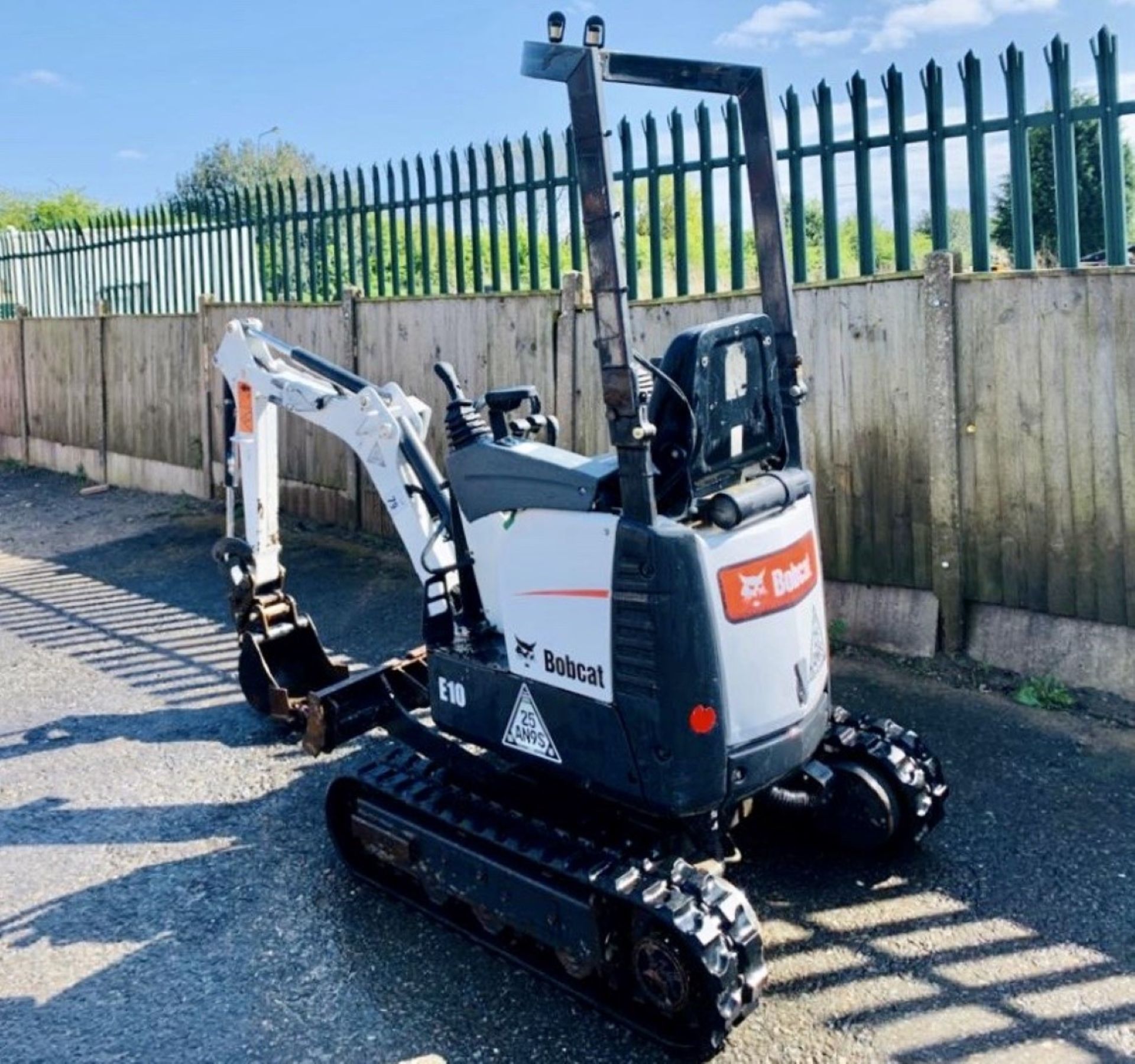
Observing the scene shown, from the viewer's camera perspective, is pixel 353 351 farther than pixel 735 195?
Yes

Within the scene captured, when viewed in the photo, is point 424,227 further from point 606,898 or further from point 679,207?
point 606,898

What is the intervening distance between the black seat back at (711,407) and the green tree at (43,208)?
36007mm

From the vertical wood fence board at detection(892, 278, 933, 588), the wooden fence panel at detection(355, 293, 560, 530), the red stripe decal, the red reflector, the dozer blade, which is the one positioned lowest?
the dozer blade

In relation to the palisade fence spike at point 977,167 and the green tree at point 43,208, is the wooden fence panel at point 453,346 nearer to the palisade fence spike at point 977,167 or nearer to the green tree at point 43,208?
the palisade fence spike at point 977,167

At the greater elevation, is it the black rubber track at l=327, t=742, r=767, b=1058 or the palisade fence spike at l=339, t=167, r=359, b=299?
the palisade fence spike at l=339, t=167, r=359, b=299

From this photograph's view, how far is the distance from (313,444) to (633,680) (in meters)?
7.65

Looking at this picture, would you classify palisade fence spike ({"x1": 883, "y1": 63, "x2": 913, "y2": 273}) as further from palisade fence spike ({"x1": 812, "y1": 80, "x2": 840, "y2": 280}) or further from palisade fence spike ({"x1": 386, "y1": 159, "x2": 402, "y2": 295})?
palisade fence spike ({"x1": 386, "y1": 159, "x2": 402, "y2": 295})

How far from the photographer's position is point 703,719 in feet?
11.4

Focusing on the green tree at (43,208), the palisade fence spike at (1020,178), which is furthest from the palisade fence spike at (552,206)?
the green tree at (43,208)

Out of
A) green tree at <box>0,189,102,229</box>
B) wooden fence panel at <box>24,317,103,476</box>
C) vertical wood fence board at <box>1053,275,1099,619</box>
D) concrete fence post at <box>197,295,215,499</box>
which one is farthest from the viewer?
green tree at <box>0,189,102,229</box>

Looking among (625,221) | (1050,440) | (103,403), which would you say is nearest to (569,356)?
(625,221)

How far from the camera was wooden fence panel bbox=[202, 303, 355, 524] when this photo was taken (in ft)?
33.9

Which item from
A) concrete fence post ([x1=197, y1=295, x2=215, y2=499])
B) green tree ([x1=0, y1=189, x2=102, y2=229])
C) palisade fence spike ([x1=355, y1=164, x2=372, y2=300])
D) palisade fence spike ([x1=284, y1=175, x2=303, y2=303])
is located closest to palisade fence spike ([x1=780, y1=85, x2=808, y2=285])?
palisade fence spike ([x1=355, y1=164, x2=372, y2=300])

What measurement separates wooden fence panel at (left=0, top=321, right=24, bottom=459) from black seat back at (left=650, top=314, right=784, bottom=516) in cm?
1397
